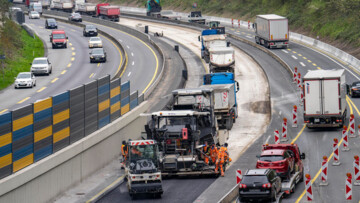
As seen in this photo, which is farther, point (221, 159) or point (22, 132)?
point (221, 159)

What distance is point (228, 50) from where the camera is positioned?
6556 centimetres

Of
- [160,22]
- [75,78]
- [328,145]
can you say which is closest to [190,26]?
[160,22]

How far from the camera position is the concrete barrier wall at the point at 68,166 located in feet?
92.0

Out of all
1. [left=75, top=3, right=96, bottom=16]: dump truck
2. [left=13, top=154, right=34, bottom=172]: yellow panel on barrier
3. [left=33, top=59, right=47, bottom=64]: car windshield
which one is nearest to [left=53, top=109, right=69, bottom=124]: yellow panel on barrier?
[left=13, top=154, right=34, bottom=172]: yellow panel on barrier

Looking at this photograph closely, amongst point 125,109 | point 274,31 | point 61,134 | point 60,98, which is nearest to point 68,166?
point 61,134

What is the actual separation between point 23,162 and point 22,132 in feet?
4.27

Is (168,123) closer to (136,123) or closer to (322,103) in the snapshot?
(136,123)

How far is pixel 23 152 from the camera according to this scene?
96.8 ft

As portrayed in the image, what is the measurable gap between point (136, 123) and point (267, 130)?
357 inches

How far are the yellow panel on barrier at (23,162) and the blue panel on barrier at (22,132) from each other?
2.98ft

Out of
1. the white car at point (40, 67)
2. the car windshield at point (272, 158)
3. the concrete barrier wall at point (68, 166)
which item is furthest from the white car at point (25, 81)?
the car windshield at point (272, 158)

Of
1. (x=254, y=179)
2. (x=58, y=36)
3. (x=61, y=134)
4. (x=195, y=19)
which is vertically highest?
(x=195, y=19)

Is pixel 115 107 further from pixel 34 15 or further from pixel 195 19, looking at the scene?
pixel 34 15

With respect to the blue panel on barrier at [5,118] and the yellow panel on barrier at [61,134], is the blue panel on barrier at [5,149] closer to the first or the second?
the blue panel on barrier at [5,118]
